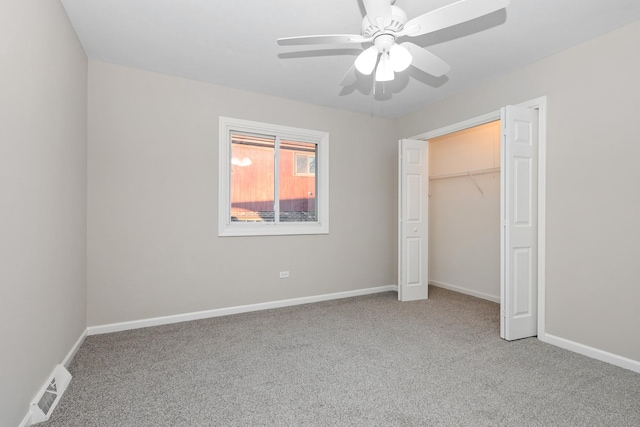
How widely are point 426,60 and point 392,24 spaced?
492mm

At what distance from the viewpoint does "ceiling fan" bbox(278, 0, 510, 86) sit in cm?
163

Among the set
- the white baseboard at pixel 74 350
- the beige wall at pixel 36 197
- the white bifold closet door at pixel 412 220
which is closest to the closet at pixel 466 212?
the white bifold closet door at pixel 412 220

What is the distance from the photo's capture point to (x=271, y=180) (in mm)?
4188

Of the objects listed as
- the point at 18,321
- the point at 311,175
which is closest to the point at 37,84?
the point at 18,321

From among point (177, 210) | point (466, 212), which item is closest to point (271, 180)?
point (177, 210)

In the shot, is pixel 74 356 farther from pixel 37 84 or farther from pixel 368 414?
pixel 368 414

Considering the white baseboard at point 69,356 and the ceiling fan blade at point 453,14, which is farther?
the white baseboard at point 69,356

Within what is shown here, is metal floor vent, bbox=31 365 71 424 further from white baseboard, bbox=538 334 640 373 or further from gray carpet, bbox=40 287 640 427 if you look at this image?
white baseboard, bbox=538 334 640 373

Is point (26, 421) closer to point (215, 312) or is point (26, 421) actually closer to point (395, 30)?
point (215, 312)

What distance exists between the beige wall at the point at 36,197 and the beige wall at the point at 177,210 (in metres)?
0.42

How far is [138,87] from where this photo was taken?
10.8 ft

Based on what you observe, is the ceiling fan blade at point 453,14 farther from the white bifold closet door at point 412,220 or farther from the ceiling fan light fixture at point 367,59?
the white bifold closet door at point 412,220

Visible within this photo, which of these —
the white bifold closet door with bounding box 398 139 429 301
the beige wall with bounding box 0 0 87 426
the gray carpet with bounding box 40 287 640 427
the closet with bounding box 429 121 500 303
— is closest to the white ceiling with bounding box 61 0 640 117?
the beige wall with bounding box 0 0 87 426

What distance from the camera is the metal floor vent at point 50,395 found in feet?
5.87
